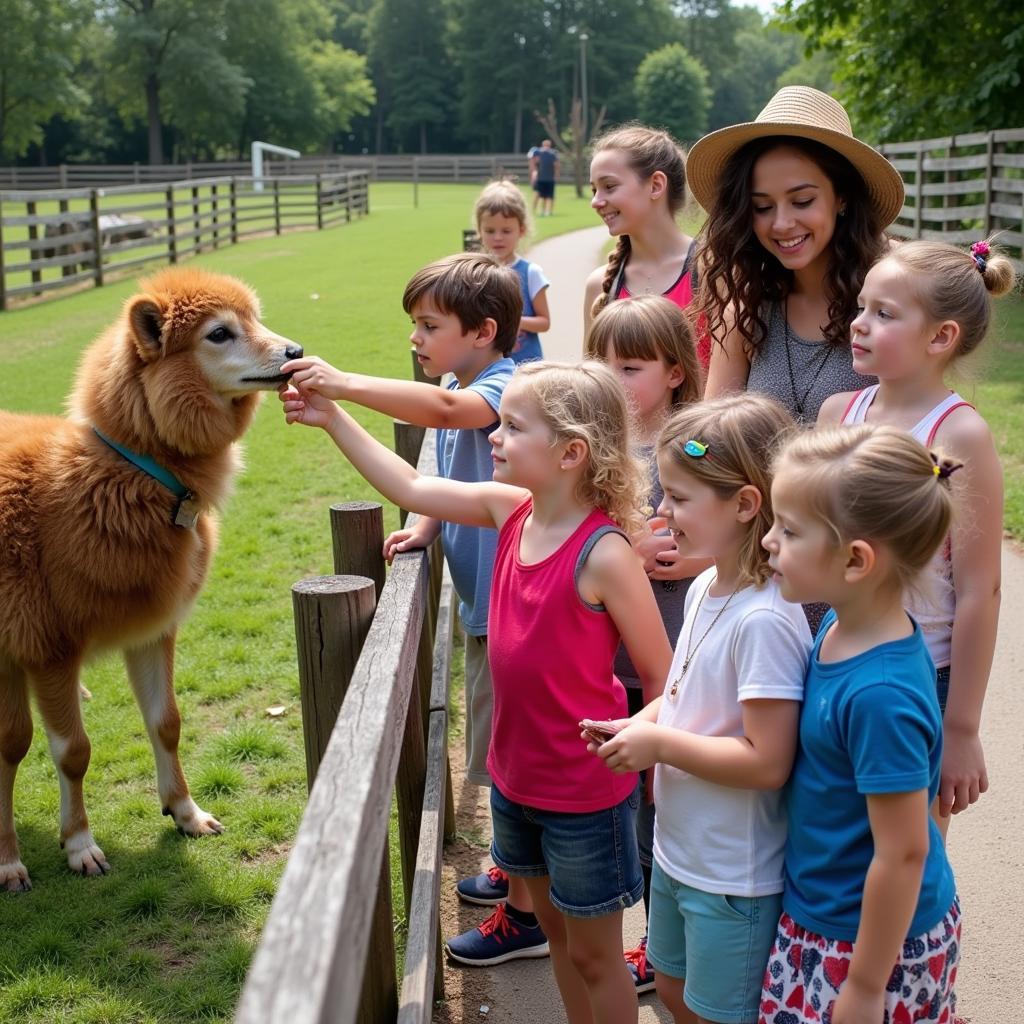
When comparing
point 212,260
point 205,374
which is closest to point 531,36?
point 212,260

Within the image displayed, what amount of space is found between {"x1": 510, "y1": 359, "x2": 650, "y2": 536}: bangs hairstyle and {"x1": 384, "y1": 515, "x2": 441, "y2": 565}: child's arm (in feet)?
2.35

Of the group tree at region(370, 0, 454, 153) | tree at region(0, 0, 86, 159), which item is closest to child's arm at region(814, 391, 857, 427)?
tree at region(0, 0, 86, 159)

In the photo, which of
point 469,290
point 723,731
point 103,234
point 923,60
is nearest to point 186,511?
point 469,290

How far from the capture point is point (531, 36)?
88375 mm

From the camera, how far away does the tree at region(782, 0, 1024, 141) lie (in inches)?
637

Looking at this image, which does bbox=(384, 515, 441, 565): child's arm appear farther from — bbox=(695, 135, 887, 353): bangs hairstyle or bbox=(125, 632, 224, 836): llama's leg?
bbox=(125, 632, 224, 836): llama's leg

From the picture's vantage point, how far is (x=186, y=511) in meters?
4.07

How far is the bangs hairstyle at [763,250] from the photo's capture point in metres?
3.03

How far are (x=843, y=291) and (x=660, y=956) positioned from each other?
174 cm

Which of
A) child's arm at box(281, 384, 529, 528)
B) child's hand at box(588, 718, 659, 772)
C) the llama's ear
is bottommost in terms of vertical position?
child's hand at box(588, 718, 659, 772)

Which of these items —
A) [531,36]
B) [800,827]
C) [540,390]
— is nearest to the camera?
[800,827]

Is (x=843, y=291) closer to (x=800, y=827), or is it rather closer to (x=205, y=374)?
(x=800, y=827)

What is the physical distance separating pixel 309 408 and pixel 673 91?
3015 inches

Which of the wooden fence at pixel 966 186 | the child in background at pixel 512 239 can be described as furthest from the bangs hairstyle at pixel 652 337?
the wooden fence at pixel 966 186
